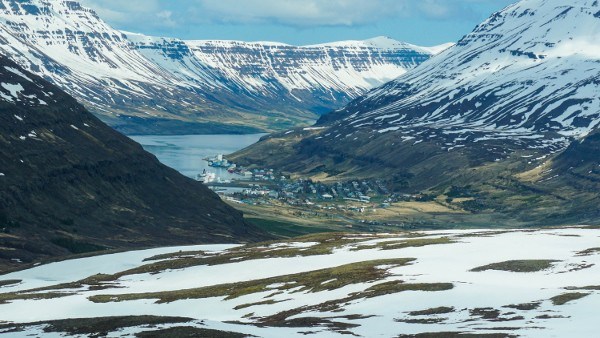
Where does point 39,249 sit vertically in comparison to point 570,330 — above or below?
above

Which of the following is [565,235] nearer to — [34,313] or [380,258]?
[380,258]

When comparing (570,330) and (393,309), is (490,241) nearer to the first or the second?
(393,309)

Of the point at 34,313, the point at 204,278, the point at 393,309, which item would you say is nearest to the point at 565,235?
the point at 204,278

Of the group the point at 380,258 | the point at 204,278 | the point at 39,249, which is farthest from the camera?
the point at 39,249

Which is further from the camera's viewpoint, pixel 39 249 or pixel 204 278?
pixel 39 249

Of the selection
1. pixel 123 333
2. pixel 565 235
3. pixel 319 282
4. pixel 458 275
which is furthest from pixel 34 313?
pixel 565 235

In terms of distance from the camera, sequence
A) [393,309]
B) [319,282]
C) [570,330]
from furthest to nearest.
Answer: [319,282] → [393,309] → [570,330]
